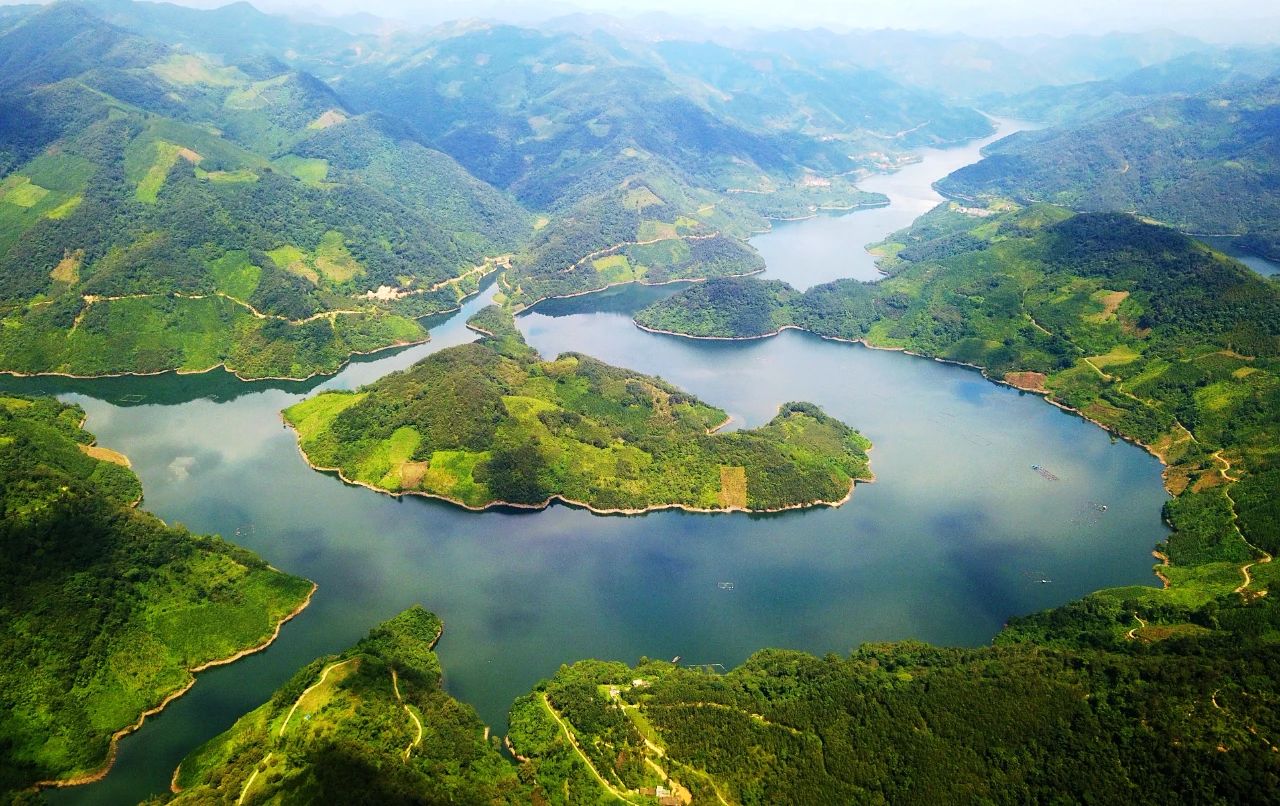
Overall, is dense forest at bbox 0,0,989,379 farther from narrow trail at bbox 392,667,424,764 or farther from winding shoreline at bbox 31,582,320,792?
narrow trail at bbox 392,667,424,764

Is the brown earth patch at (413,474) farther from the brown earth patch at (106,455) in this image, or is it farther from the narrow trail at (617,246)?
the narrow trail at (617,246)

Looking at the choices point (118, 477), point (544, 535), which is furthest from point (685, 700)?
point (118, 477)

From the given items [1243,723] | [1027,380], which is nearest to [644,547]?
[1243,723]

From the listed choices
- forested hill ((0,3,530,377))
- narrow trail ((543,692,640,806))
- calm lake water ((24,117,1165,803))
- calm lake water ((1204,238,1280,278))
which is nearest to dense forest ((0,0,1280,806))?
narrow trail ((543,692,640,806))

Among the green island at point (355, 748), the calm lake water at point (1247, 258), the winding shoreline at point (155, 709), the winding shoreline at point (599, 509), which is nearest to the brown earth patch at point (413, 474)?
the winding shoreline at point (599, 509)

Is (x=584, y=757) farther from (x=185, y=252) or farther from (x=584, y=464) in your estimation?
(x=185, y=252)
